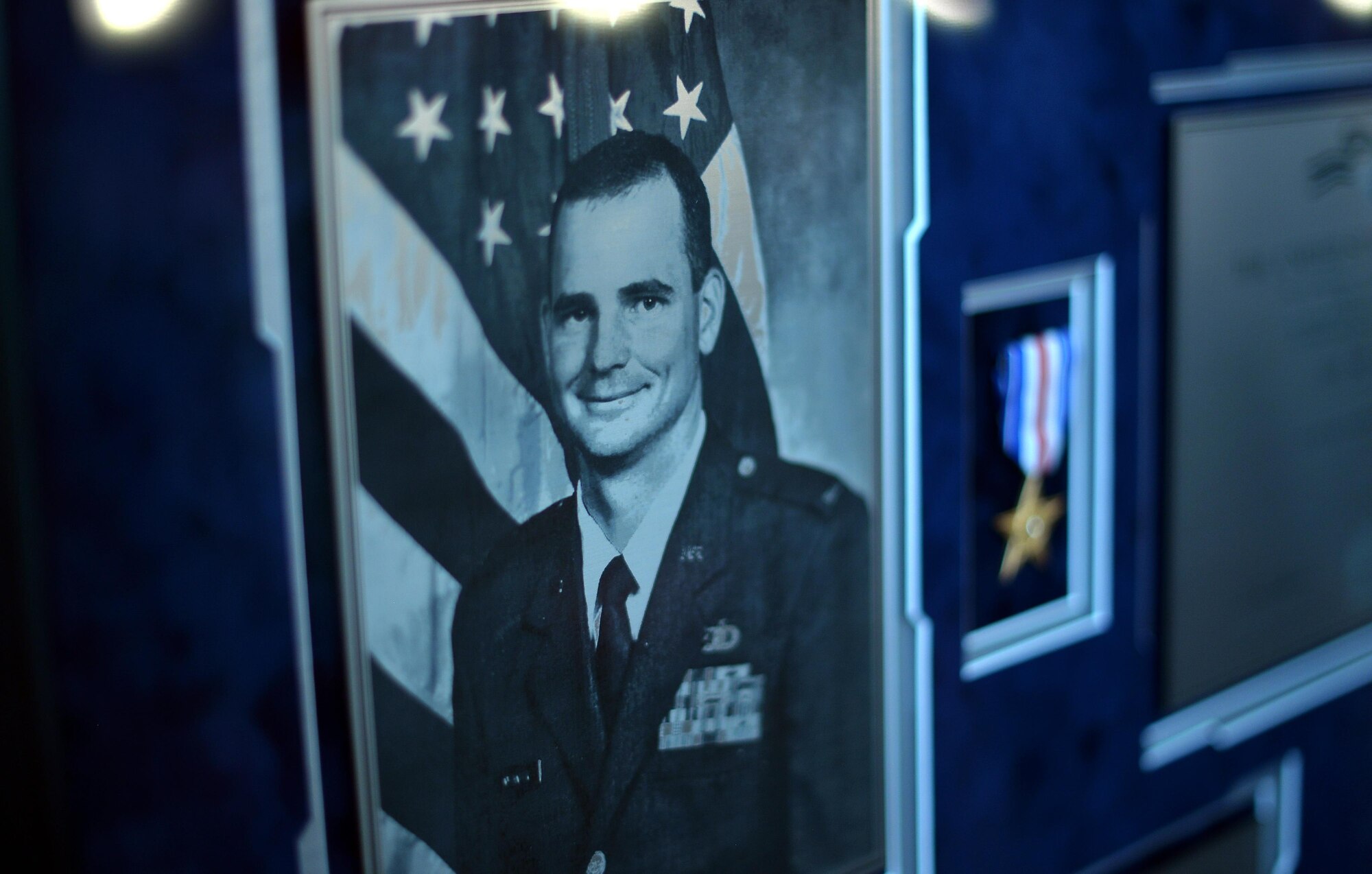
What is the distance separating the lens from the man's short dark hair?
1739 millimetres

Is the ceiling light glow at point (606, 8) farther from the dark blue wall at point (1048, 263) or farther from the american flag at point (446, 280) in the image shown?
the dark blue wall at point (1048, 263)

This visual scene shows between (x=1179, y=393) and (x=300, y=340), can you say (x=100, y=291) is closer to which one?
(x=300, y=340)

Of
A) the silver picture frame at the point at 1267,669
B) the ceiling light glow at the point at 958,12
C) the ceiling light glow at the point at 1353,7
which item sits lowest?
the silver picture frame at the point at 1267,669

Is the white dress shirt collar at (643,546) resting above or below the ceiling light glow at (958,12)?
below

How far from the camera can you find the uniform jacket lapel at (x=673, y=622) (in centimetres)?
188

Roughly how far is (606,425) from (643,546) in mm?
207

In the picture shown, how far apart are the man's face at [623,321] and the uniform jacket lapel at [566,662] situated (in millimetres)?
149

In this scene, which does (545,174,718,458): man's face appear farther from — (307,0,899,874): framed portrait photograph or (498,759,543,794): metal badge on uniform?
(498,759,543,794): metal badge on uniform

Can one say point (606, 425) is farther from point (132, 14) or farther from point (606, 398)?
point (132, 14)

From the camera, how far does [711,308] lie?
1874 millimetres

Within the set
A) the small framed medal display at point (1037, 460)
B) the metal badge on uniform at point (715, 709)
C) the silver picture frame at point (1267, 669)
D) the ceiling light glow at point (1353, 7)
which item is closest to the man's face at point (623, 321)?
the metal badge on uniform at point (715, 709)

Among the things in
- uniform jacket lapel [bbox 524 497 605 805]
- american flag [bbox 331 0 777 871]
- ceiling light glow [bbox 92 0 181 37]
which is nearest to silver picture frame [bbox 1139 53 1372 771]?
american flag [bbox 331 0 777 871]

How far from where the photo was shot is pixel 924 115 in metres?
2.08

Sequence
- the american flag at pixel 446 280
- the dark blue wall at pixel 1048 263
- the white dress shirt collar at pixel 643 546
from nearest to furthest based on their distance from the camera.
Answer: the american flag at pixel 446 280
the white dress shirt collar at pixel 643 546
the dark blue wall at pixel 1048 263
